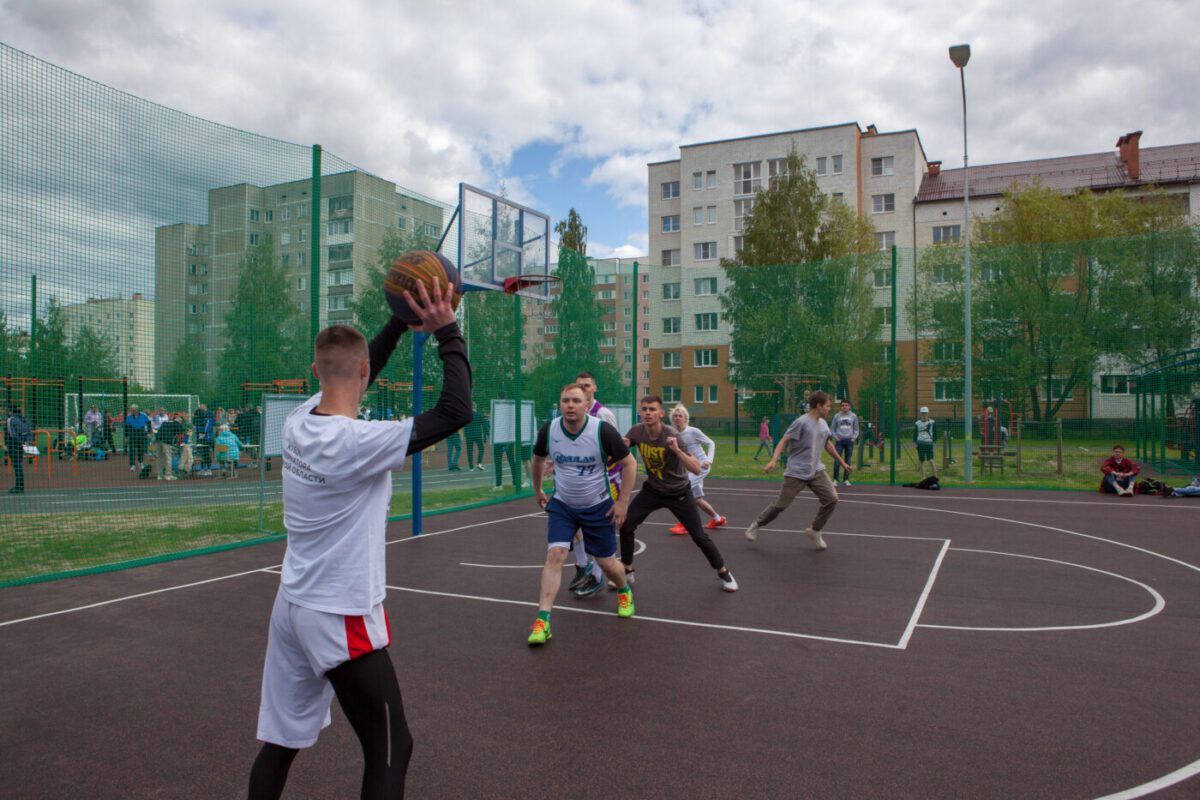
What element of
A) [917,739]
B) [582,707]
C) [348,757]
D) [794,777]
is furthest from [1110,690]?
[348,757]

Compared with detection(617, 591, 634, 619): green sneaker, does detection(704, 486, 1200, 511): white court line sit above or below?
below

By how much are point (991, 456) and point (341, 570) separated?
714 inches

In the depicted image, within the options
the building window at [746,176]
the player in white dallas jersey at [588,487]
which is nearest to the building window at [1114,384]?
the player in white dallas jersey at [588,487]

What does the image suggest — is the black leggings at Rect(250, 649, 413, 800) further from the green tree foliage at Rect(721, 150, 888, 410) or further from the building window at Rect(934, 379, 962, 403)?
the building window at Rect(934, 379, 962, 403)

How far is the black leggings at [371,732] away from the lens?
7.49 ft

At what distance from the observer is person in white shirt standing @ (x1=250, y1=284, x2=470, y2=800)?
2.30m

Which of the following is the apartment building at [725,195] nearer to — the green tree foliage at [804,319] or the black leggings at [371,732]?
the green tree foliage at [804,319]

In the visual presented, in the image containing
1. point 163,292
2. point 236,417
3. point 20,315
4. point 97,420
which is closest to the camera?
point 20,315

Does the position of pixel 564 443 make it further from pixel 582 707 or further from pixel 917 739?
pixel 917 739

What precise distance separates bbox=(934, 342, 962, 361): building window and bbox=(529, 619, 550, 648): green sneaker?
17.9 meters

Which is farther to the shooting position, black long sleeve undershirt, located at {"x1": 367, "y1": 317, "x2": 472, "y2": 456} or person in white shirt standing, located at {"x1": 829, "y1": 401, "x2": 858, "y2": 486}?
person in white shirt standing, located at {"x1": 829, "y1": 401, "x2": 858, "y2": 486}

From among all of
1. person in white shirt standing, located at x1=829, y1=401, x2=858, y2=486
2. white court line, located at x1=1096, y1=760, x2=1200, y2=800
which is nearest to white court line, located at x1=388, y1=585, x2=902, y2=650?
white court line, located at x1=1096, y1=760, x2=1200, y2=800

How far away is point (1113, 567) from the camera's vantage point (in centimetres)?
788

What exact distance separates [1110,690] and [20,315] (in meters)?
9.63
